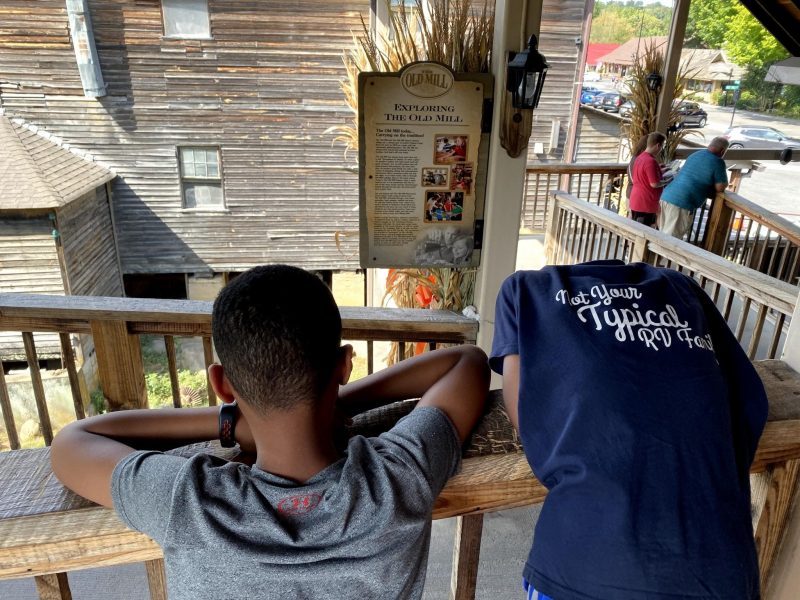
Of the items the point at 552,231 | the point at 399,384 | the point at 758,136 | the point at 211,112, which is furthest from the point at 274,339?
the point at 758,136

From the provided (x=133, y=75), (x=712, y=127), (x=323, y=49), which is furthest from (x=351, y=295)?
(x=712, y=127)

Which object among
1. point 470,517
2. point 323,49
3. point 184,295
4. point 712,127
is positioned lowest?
point 184,295

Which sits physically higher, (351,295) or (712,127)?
(712,127)

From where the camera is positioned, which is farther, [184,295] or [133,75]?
[184,295]

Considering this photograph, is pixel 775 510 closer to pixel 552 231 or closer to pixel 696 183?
pixel 552 231

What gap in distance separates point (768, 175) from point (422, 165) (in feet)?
65.7

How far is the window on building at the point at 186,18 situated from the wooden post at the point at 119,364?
8247 millimetres

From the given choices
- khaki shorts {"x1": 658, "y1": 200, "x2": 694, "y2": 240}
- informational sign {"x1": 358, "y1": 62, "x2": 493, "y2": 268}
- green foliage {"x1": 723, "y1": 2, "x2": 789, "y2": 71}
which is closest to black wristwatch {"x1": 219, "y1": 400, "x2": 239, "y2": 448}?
informational sign {"x1": 358, "y1": 62, "x2": 493, "y2": 268}

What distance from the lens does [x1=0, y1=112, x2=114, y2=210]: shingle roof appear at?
842cm

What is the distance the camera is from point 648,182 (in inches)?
242

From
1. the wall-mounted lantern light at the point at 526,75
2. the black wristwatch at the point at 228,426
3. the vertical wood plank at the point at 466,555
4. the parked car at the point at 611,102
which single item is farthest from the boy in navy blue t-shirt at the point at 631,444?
the parked car at the point at 611,102

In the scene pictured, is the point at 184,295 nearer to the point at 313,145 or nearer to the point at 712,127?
the point at 313,145

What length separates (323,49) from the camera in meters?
9.31

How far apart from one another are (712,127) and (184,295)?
19104 millimetres
